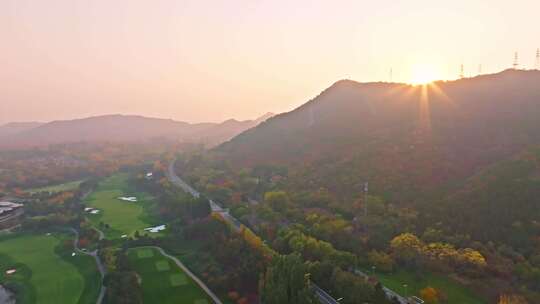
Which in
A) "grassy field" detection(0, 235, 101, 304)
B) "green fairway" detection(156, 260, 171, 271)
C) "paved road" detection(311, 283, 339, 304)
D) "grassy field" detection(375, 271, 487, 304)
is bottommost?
"grassy field" detection(0, 235, 101, 304)

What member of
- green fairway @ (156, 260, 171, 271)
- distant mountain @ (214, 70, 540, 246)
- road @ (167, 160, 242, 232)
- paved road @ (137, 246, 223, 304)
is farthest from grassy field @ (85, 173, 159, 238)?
distant mountain @ (214, 70, 540, 246)

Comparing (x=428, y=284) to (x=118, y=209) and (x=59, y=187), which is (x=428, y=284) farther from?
(x=59, y=187)

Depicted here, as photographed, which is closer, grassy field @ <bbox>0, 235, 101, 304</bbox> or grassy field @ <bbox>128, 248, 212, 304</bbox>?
grassy field @ <bbox>128, 248, 212, 304</bbox>

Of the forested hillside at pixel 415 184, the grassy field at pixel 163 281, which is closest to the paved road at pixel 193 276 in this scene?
the grassy field at pixel 163 281

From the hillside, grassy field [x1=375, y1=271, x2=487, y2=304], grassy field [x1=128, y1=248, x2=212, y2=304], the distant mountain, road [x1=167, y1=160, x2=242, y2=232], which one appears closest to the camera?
grassy field [x1=375, y1=271, x2=487, y2=304]

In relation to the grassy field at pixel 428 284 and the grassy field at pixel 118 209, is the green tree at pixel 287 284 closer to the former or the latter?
the grassy field at pixel 428 284

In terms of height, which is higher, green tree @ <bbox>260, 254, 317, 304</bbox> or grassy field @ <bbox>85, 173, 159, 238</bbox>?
green tree @ <bbox>260, 254, 317, 304</bbox>

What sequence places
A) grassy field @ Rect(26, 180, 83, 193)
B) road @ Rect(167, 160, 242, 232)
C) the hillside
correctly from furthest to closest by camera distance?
grassy field @ Rect(26, 180, 83, 193)
the hillside
road @ Rect(167, 160, 242, 232)

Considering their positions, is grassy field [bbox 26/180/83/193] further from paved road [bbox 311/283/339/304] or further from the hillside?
paved road [bbox 311/283/339/304]
